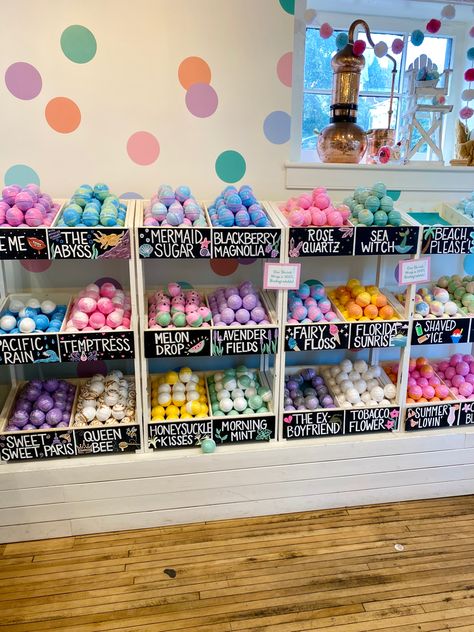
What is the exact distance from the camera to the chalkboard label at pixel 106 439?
6.72 ft

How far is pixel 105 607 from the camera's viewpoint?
5.65 feet

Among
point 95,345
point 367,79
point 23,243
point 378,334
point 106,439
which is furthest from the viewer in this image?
point 367,79

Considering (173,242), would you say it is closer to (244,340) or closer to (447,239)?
(244,340)

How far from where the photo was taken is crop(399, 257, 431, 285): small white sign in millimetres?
2109

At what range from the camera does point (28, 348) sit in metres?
1.92

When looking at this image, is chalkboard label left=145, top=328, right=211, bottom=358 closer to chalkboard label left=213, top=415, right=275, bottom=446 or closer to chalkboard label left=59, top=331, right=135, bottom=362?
chalkboard label left=59, top=331, right=135, bottom=362

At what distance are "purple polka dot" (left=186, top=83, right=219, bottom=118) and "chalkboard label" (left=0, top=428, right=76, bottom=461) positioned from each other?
4.95 ft

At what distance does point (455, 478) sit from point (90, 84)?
8.01 feet

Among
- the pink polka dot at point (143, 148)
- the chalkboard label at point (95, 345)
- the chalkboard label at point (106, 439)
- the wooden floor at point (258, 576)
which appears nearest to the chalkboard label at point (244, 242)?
the chalkboard label at point (95, 345)

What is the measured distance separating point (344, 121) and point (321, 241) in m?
0.71

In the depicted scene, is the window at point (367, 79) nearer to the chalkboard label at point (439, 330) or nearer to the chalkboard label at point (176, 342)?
the chalkboard label at point (439, 330)

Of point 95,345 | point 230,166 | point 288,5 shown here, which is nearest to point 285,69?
point 288,5

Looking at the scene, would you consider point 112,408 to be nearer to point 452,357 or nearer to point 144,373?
point 144,373

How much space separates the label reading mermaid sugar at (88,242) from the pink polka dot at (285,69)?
1.08m
